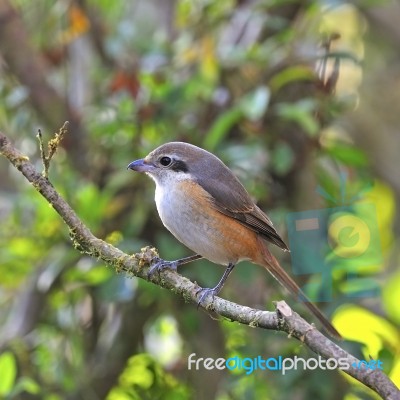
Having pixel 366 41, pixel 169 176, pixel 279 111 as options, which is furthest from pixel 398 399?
pixel 366 41

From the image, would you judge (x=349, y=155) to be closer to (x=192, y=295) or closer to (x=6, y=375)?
(x=192, y=295)

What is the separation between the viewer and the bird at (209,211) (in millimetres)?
3482

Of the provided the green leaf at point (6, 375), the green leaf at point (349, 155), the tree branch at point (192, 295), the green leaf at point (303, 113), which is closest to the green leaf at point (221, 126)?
the green leaf at point (303, 113)

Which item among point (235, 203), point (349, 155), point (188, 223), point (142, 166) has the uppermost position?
point (349, 155)

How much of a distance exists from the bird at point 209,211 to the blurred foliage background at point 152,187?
1.75 feet

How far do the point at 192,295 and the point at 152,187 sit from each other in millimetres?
1808

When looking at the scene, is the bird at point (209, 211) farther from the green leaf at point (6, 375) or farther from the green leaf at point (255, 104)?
the green leaf at point (6, 375)

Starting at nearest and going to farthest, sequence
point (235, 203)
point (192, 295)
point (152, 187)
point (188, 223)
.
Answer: point (192, 295)
point (188, 223)
point (235, 203)
point (152, 187)

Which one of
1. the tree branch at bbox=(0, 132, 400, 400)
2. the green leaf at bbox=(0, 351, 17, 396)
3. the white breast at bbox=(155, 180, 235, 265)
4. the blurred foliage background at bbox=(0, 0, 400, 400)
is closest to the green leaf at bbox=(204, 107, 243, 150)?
the blurred foliage background at bbox=(0, 0, 400, 400)

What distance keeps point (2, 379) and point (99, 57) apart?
2.79 metres

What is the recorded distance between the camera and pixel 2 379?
3.99 meters

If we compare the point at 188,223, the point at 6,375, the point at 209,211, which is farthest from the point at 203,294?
the point at 6,375

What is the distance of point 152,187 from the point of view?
4703 millimetres

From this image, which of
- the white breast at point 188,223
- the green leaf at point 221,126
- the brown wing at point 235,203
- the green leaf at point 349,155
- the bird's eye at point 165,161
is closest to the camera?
the white breast at point 188,223
